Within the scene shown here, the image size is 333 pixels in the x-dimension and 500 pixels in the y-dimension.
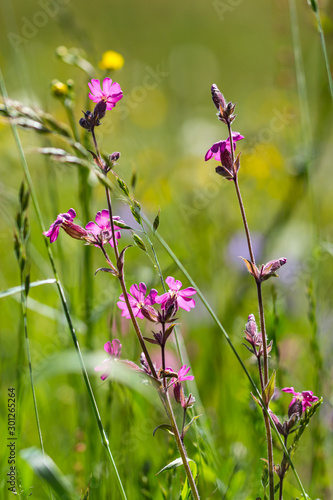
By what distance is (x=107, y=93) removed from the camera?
0.62 m

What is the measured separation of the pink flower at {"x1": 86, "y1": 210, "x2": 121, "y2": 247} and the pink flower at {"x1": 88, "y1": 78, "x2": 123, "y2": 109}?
0.12 meters

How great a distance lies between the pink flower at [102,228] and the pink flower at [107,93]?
0.39 ft

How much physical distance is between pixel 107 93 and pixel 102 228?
144mm

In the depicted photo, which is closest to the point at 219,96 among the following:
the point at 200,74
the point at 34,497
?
the point at 34,497

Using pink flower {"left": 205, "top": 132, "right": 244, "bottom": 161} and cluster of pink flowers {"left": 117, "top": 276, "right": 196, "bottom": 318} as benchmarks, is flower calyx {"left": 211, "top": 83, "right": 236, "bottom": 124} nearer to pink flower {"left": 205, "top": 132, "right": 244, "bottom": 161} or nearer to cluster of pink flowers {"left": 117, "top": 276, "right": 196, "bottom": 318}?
pink flower {"left": 205, "top": 132, "right": 244, "bottom": 161}

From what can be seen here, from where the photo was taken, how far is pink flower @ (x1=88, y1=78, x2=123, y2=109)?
2.02 ft

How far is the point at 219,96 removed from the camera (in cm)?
59

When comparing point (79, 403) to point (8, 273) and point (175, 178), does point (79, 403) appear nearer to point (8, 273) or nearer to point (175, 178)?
point (8, 273)

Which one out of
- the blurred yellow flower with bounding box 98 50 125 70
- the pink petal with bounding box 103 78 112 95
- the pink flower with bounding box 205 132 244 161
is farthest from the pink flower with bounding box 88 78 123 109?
the blurred yellow flower with bounding box 98 50 125 70

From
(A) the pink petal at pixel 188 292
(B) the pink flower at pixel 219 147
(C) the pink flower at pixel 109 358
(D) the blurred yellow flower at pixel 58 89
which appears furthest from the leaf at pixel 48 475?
(D) the blurred yellow flower at pixel 58 89

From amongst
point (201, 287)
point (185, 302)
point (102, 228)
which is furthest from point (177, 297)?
point (201, 287)

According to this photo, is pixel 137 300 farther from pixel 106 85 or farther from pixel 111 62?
pixel 111 62

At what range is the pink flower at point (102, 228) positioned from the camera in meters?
0.61

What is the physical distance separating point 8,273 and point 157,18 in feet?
27.8
